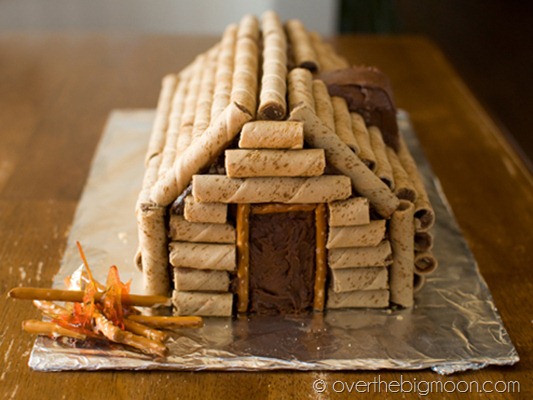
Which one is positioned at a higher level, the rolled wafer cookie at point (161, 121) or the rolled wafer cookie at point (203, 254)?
the rolled wafer cookie at point (161, 121)

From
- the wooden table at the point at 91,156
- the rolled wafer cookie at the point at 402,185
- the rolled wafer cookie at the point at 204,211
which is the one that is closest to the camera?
the wooden table at the point at 91,156

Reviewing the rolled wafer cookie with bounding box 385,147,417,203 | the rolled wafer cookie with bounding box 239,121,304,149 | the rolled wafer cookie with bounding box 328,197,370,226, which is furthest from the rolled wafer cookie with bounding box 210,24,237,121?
the rolled wafer cookie with bounding box 385,147,417,203

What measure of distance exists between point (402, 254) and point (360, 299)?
173 millimetres

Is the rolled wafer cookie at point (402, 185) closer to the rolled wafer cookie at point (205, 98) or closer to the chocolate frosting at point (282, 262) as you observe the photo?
the chocolate frosting at point (282, 262)

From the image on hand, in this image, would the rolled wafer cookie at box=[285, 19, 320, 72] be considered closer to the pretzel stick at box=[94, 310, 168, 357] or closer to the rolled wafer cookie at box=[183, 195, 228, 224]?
the rolled wafer cookie at box=[183, 195, 228, 224]

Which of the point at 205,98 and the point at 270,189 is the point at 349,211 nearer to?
the point at 270,189

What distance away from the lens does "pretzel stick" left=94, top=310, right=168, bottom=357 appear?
87.4 inches

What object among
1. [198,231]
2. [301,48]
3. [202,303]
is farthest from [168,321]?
[301,48]

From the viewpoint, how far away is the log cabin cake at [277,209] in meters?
2.21

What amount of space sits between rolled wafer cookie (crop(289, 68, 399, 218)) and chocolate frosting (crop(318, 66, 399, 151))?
0.27 meters

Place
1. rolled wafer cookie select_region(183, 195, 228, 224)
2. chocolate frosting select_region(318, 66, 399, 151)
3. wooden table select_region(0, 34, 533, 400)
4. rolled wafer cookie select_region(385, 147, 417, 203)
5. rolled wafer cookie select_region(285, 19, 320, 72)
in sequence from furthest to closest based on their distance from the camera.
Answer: rolled wafer cookie select_region(285, 19, 320, 72)
chocolate frosting select_region(318, 66, 399, 151)
rolled wafer cookie select_region(385, 147, 417, 203)
rolled wafer cookie select_region(183, 195, 228, 224)
wooden table select_region(0, 34, 533, 400)

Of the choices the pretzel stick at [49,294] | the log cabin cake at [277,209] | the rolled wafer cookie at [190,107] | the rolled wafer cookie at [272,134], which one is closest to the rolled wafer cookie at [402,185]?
the log cabin cake at [277,209]

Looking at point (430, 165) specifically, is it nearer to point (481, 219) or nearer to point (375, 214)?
point (481, 219)

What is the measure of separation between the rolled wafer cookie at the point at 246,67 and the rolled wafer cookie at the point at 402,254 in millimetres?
477
